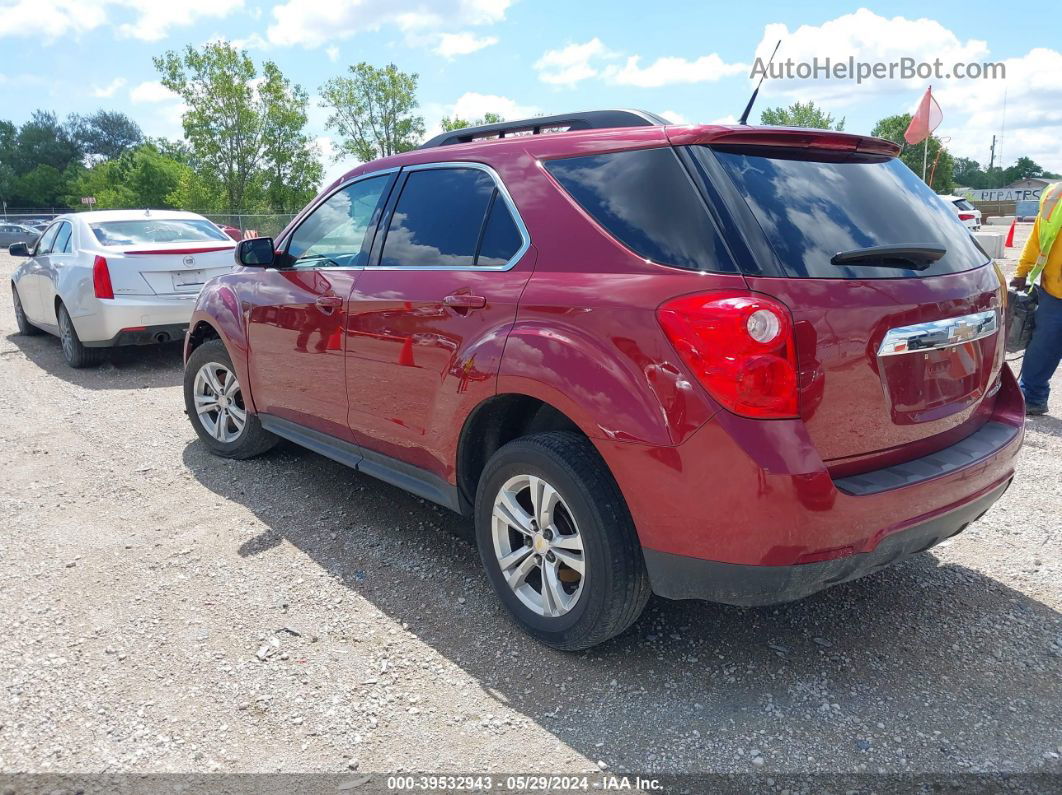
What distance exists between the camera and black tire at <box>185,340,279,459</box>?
509 centimetres

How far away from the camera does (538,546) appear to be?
2.99 metres

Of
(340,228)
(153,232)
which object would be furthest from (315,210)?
(153,232)

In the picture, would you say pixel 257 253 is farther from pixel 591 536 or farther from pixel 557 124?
pixel 591 536

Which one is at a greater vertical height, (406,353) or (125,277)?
(406,353)

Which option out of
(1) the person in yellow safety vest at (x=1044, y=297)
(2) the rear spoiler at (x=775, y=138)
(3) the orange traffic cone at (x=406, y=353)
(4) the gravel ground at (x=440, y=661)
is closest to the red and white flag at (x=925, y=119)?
(1) the person in yellow safety vest at (x=1044, y=297)

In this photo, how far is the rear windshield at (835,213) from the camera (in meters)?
2.54

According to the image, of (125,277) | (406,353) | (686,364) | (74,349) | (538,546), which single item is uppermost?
(686,364)

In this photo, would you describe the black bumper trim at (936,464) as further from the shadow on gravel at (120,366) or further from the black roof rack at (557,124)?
the shadow on gravel at (120,366)

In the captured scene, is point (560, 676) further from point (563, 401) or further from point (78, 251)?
point (78, 251)

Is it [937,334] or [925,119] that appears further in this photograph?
[925,119]

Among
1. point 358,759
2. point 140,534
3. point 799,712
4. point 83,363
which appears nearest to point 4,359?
point 83,363

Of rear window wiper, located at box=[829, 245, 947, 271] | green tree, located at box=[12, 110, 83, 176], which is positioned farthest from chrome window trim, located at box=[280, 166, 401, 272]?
green tree, located at box=[12, 110, 83, 176]

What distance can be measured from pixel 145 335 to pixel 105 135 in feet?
455

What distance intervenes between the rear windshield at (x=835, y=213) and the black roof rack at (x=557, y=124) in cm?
49
